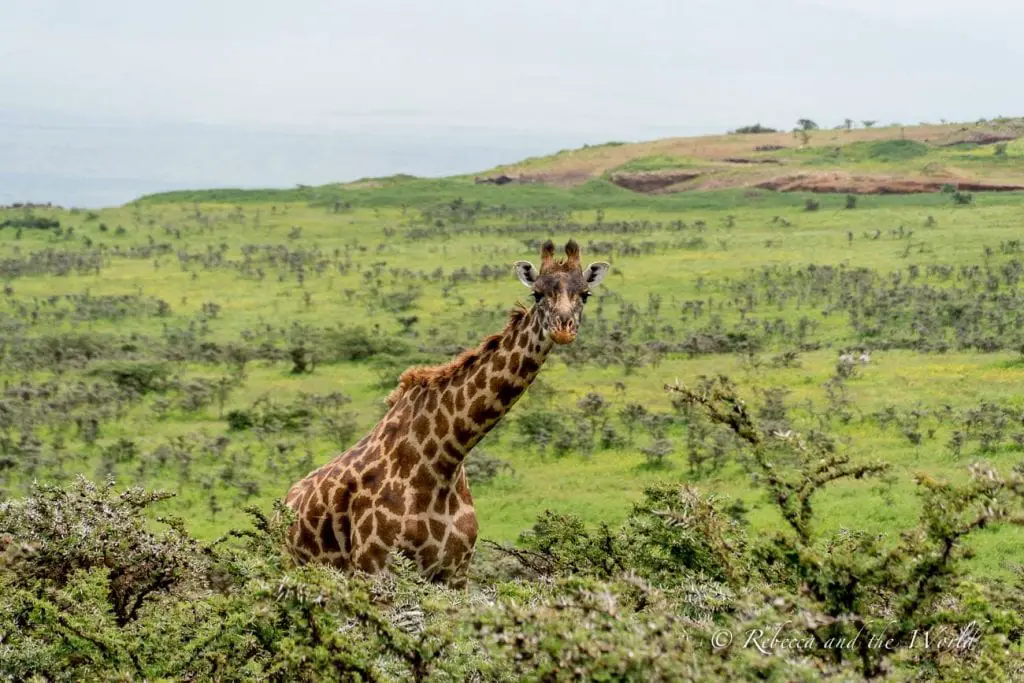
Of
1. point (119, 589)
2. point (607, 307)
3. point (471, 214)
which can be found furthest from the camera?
point (471, 214)

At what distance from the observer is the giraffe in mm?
7164

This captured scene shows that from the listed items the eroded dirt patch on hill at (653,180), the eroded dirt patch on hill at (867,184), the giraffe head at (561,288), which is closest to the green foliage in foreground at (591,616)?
the giraffe head at (561,288)

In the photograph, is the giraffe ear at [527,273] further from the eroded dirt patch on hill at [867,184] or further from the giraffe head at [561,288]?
the eroded dirt patch on hill at [867,184]

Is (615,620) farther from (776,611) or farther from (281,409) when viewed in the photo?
(281,409)

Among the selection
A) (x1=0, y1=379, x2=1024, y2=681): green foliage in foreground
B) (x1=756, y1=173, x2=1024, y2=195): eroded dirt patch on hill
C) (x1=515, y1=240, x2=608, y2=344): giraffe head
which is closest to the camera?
(x1=0, y1=379, x2=1024, y2=681): green foliage in foreground

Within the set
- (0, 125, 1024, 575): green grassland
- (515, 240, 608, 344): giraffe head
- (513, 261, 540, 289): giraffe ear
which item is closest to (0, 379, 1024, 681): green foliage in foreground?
(515, 240, 608, 344): giraffe head

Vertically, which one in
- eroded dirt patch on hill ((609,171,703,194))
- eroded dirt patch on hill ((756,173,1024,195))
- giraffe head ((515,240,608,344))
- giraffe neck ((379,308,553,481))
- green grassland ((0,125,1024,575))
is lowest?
green grassland ((0,125,1024,575))

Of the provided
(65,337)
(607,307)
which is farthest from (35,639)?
(607,307)

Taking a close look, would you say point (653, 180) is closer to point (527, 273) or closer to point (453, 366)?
point (453, 366)

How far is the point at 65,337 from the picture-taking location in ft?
98.2

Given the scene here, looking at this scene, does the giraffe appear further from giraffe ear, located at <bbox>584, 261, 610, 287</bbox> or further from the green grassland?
the green grassland

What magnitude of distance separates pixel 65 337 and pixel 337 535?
2483cm

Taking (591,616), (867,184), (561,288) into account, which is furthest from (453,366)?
(867,184)

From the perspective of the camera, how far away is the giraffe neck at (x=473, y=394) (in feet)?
24.0
